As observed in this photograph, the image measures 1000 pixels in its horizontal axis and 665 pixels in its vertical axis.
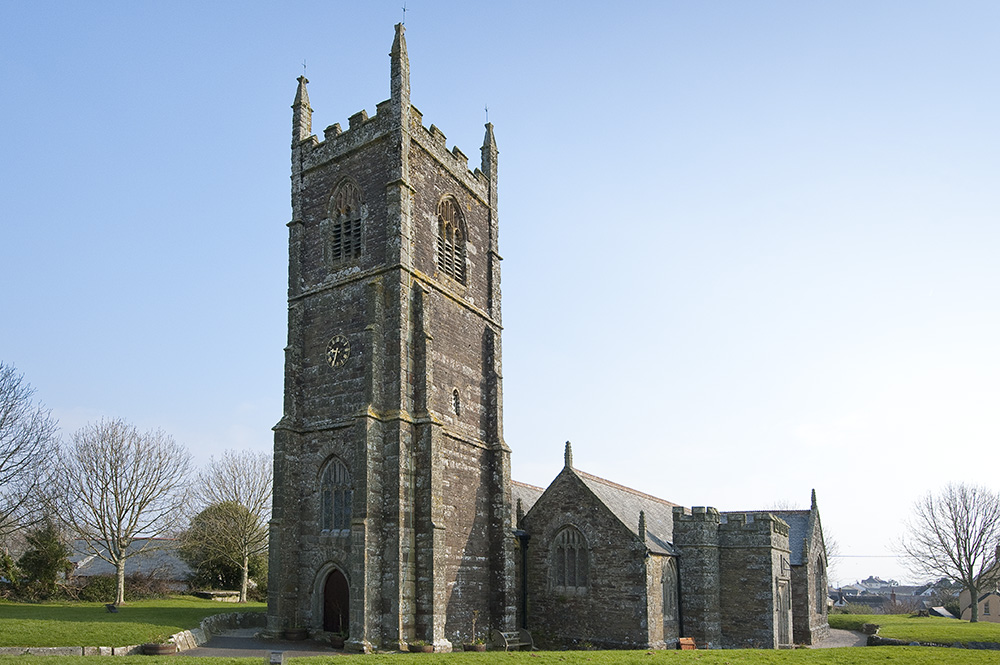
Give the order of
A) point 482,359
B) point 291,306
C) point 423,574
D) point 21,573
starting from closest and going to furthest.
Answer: point 423,574 < point 291,306 < point 482,359 < point 21,573

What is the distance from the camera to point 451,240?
3098cm

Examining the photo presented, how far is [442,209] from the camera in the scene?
30.7 m

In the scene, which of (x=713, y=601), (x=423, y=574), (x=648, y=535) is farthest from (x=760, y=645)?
(x=423, y=574)

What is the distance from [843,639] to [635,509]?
14363 mm

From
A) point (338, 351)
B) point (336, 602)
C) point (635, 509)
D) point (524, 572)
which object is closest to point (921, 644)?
point (635, 509)

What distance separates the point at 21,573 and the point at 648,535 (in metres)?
30.7

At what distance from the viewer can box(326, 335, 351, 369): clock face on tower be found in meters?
27.3

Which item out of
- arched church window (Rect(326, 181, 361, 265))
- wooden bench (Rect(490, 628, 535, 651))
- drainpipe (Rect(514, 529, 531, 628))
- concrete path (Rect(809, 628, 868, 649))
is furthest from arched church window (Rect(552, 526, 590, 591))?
arched church window (Rect(326, 181, 361, 265))

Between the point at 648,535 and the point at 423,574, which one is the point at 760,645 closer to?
the point at 648,535

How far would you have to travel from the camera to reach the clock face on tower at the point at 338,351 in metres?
27.3

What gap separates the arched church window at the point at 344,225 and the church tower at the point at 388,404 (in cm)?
7

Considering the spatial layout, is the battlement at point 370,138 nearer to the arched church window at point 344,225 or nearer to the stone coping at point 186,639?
the arched church window at point 344,225

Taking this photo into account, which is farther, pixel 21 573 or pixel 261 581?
pixel 261 581

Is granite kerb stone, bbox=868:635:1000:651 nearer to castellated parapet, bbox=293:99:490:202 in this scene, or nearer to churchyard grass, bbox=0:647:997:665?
churchyard grass, bbox=0:647:997:665
